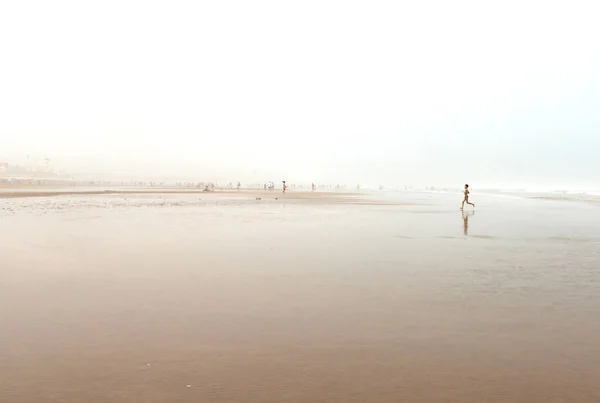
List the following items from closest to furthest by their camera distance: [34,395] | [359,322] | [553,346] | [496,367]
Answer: [34,395] < [496,367] < [553,346] < [359,322]

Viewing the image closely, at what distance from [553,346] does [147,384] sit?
566 cm

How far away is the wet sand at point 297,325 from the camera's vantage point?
489cm

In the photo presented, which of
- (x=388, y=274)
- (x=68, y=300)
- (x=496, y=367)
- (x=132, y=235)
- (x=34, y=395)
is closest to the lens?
(x=34, y=395)

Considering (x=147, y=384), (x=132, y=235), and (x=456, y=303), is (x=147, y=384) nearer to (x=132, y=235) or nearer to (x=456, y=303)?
(x=456, y=303)

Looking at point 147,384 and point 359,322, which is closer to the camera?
point 147,384

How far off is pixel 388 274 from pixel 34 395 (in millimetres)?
8468

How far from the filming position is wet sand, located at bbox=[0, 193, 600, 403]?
193 inches

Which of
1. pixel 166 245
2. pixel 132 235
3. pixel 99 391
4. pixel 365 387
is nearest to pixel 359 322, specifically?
pixel 365 387

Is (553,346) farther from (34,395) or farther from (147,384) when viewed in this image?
(34,395)

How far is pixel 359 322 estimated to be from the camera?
718 centimetres

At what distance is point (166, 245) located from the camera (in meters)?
15.9

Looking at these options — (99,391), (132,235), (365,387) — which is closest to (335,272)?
(365,387)

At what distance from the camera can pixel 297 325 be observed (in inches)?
275

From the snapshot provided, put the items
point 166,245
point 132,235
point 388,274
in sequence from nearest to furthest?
point 388,274, point 166,245, point 132,235
